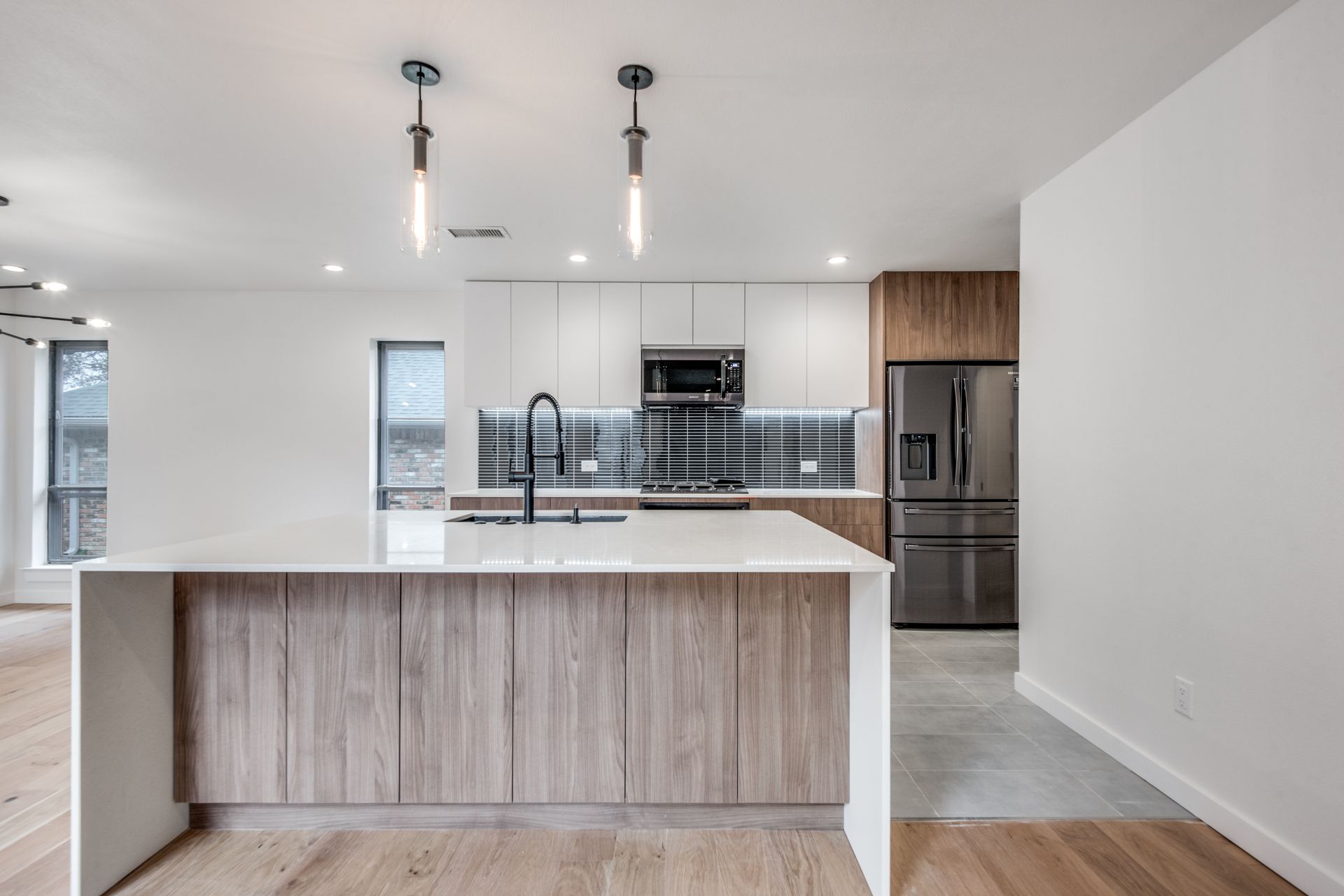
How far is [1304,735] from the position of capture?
158 cm

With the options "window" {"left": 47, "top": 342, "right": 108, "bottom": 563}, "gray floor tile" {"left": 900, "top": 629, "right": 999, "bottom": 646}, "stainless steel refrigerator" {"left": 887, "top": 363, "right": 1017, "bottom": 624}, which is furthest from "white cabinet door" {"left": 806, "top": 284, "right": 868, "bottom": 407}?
"window" {"left": 47, "top": 342, "right": 108, "bottom": 563}

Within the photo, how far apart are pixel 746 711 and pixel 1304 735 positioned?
142cm

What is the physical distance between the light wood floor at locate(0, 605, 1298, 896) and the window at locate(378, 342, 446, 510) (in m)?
2.95

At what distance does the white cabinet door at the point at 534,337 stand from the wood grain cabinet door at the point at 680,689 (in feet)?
9.27

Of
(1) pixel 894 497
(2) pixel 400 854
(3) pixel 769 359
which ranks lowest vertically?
(2) pixel 400 854

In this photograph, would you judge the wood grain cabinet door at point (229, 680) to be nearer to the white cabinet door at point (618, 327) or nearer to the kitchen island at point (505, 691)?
the kitchen island at point (505, 691)

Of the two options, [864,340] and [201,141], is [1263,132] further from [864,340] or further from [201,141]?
[201,141]

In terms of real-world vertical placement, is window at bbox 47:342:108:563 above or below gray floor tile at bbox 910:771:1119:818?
above

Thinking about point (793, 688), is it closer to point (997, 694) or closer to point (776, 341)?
point (997, 694)

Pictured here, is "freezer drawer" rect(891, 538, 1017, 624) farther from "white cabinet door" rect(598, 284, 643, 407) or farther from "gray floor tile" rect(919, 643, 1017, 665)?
"white cabinet door" rect(598, 284, 643, 407)

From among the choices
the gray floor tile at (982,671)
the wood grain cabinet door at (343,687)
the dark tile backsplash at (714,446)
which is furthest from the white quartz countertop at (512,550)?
the dark tile backsplash at (714,446)

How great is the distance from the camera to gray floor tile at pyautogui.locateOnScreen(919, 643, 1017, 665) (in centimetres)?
343

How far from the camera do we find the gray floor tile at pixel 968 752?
2.24m

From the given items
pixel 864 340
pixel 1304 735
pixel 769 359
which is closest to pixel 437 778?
pixel 1304 735
